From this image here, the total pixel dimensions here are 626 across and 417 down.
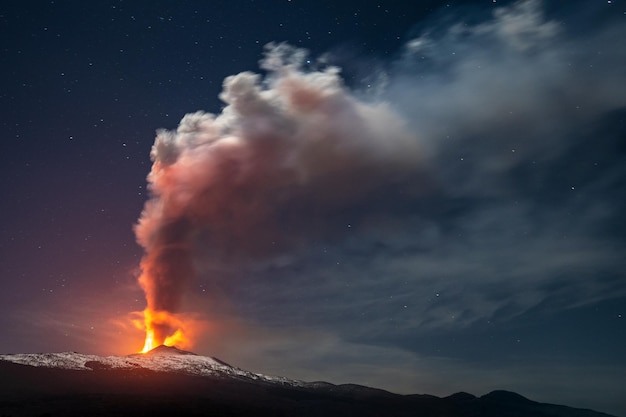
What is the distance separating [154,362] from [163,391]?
39.7 m

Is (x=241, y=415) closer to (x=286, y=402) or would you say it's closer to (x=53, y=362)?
(x=286, y=402)

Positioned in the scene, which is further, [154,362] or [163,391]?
[154,362]

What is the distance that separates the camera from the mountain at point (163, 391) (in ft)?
318

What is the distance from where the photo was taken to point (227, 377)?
532ft

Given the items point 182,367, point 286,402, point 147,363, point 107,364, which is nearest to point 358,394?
point 286,402

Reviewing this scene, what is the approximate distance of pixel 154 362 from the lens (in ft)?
522

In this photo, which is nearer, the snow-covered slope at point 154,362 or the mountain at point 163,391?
the mountain at point 163,391

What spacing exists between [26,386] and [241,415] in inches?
1956

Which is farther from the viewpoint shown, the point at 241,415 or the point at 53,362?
the point at 53,362

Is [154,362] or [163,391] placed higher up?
[154,362]

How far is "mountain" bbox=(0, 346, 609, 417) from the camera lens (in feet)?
318

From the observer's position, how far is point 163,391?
123 m

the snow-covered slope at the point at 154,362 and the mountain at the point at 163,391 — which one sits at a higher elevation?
the snow-covered slope at the point at 154,362

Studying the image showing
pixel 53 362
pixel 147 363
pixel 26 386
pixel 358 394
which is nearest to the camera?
pixel 26 386
